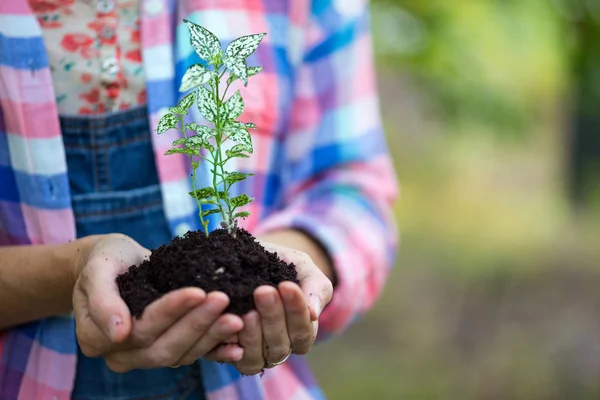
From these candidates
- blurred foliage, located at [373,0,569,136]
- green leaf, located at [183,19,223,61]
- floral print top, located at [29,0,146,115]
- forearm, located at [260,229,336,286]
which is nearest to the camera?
green leaf, located at [183,19,223,61]

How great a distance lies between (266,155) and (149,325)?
0.76 metres

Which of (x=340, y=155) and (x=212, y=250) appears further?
(x=340, y=155)

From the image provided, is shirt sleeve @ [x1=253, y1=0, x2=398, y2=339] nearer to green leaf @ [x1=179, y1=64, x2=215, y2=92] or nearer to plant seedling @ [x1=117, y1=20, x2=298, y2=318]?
plant seedling @ [x1=117, y1=20, x2=298, y2=318]

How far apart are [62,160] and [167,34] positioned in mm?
403

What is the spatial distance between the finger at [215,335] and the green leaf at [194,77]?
0.45 m

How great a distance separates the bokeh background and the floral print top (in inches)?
87.6

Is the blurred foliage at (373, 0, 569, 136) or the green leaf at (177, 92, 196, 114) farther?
the blurred foliage at (373, 0, 569, 136)

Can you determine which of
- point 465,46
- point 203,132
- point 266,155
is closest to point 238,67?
point 203,132

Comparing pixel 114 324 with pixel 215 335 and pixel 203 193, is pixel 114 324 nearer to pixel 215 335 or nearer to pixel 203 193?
pixel 215 335

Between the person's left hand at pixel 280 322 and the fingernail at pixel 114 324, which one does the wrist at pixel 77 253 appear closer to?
the fingernail at pixel 114 324

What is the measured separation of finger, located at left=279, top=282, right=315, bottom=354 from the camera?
4.22 ft

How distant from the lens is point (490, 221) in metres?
7.25

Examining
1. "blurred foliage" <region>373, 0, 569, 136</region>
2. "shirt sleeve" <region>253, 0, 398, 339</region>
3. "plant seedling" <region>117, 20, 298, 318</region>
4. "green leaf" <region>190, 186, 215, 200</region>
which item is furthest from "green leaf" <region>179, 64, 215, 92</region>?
"blurred foliage" <region>373, 0, 569, 136</region>

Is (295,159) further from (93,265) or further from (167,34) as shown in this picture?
(93,265)
